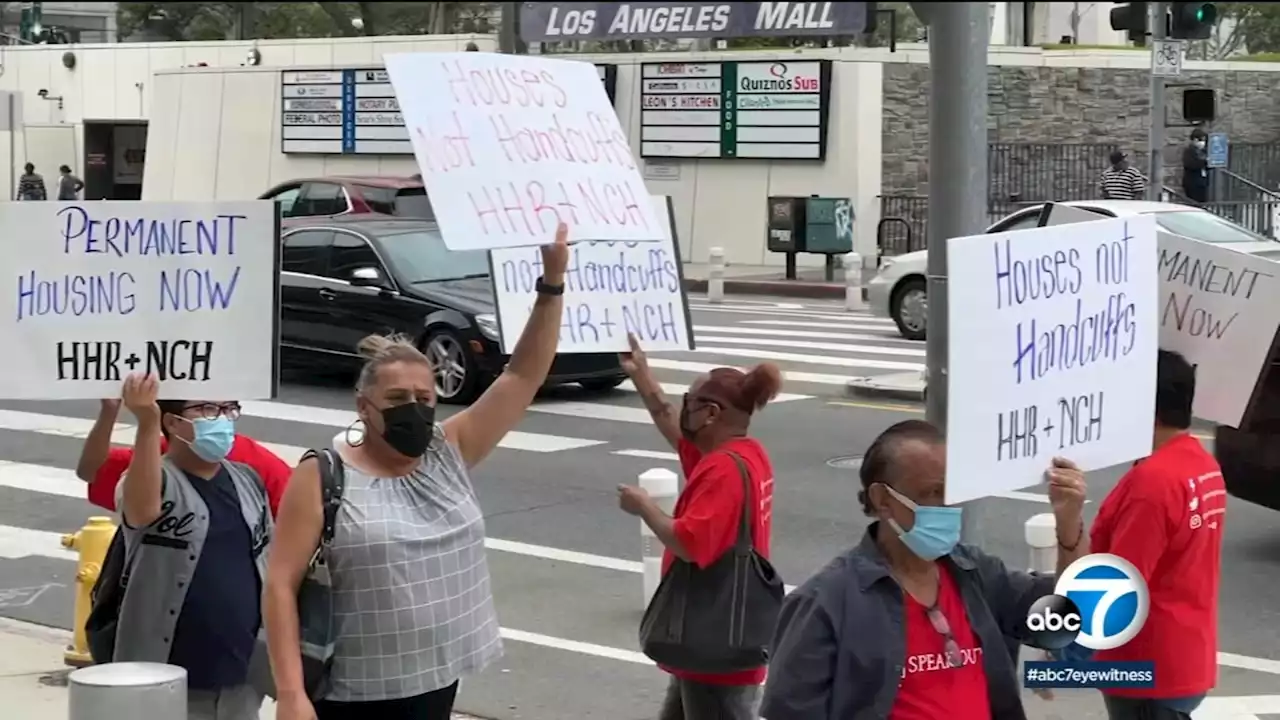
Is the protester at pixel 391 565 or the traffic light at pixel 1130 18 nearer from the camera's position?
the protester at pixel 391 565

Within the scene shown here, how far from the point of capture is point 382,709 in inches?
160

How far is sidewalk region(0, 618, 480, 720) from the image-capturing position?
691 cm

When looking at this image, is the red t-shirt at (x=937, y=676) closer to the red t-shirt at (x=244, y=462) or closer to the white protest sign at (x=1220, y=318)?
the white protest sign at (x=1220, y=318)

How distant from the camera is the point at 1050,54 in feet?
107

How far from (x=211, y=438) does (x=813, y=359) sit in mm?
13877

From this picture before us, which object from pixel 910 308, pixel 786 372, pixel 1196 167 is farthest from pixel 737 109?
pixel 786 372

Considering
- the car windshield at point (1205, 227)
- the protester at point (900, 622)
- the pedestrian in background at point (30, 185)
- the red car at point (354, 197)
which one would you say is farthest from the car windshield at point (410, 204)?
the protester at point (900, 622)

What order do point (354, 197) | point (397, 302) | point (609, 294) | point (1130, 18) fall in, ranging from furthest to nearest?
point (354, 197) → point (1130, 18) → point (397, 302) → point (609, 294)

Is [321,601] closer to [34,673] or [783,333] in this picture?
[34,673]

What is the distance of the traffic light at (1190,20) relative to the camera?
1638cm

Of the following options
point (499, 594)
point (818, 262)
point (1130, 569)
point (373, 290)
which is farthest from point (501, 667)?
point (818, 262)

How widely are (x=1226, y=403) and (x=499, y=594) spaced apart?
16.6 feet

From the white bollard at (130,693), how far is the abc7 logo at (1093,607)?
6.36 ft

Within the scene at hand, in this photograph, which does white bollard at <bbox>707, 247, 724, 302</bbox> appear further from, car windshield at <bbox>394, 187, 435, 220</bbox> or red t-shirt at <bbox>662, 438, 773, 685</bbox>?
red t-shirt at <bbox>662, 438, 773, 685</bbox>
